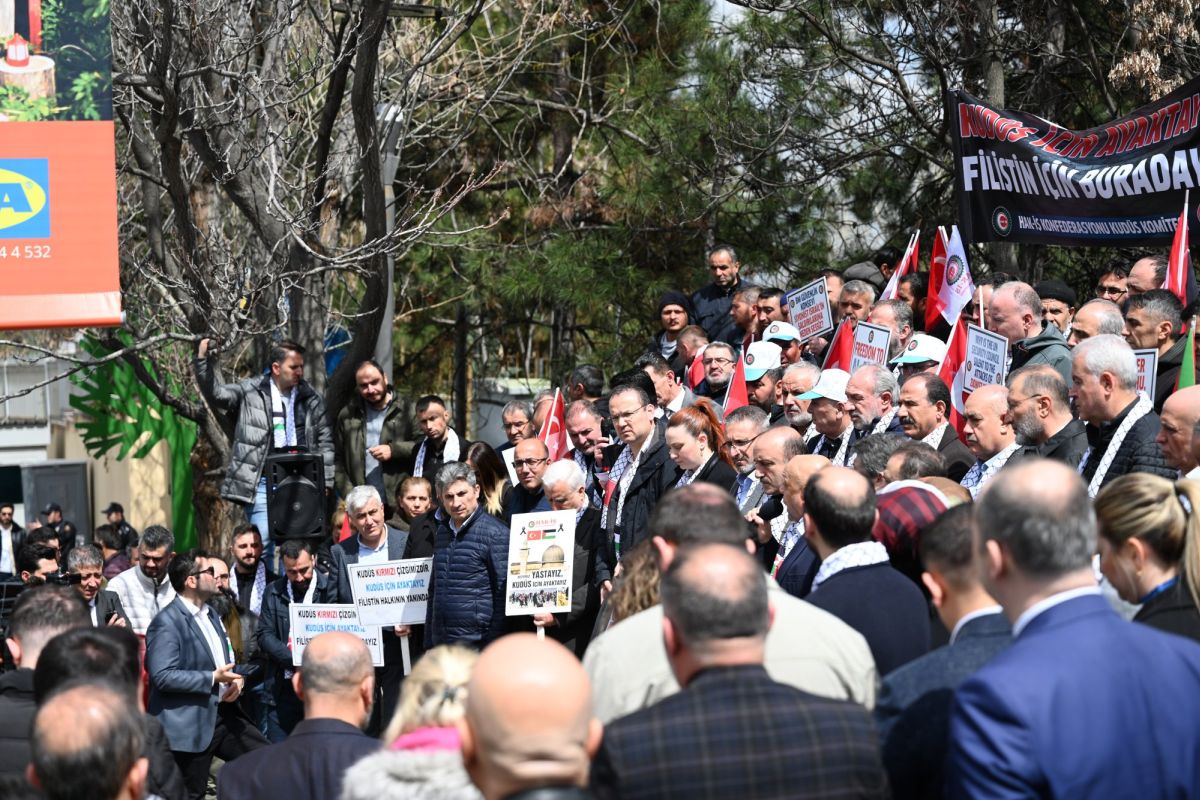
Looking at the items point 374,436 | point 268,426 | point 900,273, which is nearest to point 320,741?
point 268,426

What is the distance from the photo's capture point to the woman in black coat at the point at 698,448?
7.90 meters

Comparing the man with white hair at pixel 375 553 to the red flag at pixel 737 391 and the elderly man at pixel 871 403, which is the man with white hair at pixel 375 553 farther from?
the elderly man at pixel 871 403

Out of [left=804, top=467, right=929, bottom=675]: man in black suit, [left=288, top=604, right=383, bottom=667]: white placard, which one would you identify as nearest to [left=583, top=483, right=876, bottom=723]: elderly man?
[left=804, top=467, right=929, bottom=675]: man in black suit

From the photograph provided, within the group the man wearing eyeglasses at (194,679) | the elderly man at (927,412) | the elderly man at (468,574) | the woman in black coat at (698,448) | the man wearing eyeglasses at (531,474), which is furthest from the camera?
the man wearing eyeglasses at (531,474)

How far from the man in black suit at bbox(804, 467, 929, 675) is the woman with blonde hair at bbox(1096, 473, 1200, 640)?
658 mm

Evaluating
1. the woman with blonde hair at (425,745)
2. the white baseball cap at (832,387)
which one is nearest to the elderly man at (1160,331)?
the white baseball cap at (832,387)

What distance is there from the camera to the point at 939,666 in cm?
368

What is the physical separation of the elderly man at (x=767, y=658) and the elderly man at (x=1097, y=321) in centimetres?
461

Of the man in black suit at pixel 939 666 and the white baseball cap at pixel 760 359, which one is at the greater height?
the white baseball cap at pixel 760 359

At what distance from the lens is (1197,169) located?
955 centimetres

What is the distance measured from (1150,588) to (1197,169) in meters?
6.20

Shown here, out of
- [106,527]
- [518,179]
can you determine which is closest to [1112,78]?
[518,179]

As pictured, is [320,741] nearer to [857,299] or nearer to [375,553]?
[375,553]

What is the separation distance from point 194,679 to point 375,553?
140 cm
